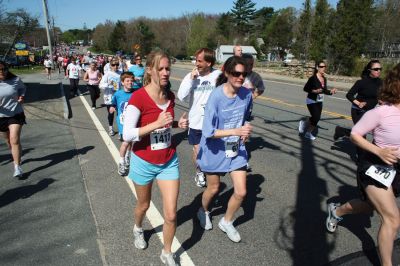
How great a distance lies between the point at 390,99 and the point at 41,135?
7.86 metres

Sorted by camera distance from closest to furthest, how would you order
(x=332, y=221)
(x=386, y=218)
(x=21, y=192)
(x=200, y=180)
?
(x=386, y=218)
(x=332, y=221)
(x=21, y=192)
(x=200, y=180)

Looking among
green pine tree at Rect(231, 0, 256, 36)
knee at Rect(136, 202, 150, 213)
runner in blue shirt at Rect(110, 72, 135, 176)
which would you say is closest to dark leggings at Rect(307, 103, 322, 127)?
runner in blue shirt at Rect(110, 72, 135, 176)

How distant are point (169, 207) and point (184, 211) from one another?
4.69ft

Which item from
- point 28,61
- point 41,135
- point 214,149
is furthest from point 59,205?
point 28,61

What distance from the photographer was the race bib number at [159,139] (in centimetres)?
301

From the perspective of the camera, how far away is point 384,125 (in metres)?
2.85

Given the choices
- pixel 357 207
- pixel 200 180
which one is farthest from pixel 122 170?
pixel 357 207

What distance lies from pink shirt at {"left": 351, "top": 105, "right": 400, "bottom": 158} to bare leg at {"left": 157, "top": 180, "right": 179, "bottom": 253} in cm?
174

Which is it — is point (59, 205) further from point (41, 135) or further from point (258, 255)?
point (41, 135)

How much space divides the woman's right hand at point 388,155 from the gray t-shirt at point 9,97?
516 cm

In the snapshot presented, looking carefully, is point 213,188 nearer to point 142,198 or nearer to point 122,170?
point 142,198

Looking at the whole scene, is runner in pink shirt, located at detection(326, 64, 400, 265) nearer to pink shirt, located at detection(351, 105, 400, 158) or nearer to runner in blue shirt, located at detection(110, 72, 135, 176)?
pink shirt, located at detection(351, 105, 400, 158)

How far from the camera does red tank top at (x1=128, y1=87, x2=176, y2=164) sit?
2.89m

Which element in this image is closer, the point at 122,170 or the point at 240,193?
the point at 240,193
